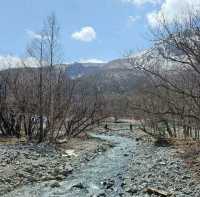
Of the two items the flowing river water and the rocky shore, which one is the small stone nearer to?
the rocky shore

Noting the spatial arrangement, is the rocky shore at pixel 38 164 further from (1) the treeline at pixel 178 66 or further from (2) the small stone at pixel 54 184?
(1) the treeline at pixel 178 66

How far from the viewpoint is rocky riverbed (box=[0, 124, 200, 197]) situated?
735 inches

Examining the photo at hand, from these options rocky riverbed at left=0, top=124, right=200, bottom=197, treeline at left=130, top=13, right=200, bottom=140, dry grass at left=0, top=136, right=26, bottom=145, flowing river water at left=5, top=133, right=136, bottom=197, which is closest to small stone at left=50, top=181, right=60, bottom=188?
rocky riverbed at left=0, top=124, right=200, bottom=197

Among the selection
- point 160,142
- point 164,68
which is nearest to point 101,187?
point 164,68

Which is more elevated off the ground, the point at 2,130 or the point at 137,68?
the point at 137,68

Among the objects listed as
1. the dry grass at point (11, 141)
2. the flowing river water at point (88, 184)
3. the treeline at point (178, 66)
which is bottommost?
the flowing river water at point (88, 184)

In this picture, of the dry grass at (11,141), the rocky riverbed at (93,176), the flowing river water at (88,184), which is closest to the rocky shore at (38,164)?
the rocky riverbed at (93,176)

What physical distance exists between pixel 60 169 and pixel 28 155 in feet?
12.1

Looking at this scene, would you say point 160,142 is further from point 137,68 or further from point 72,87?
point 137,68

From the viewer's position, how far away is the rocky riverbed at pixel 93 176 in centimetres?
1867

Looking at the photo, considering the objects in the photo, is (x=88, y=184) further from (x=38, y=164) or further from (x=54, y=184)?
(x=38, y=164)

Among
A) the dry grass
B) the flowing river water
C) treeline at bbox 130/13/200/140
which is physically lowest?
the flowing river water

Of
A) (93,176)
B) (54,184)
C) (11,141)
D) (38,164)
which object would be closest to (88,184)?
(54,184)

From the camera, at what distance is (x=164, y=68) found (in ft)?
87.6
